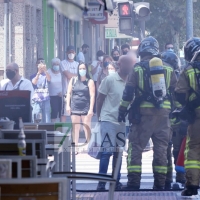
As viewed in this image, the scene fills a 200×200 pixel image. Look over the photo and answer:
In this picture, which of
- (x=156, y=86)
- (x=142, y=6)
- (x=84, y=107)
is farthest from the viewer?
(x=142, y=6)

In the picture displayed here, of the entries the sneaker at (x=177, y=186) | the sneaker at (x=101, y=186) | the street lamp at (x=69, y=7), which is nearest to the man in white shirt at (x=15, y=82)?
the sneaker at (x=101, y=186)

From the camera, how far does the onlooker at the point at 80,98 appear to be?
17016mm

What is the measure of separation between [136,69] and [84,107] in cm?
589

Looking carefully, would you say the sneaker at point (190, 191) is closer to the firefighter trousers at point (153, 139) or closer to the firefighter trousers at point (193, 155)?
the firefighter trousers at point (193, 155)

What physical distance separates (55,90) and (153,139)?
8.46 meters

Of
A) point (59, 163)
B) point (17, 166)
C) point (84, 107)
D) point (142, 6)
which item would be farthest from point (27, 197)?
point (142, 6)

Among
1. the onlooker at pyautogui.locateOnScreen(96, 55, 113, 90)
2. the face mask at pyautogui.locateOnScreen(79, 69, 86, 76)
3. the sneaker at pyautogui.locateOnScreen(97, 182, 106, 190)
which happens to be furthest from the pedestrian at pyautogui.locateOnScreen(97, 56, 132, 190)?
the onlooker at pyautogui.locateOnScreen(96, 55, 113, 90)

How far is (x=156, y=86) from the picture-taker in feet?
36.8

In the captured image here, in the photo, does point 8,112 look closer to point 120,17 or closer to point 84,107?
point 84,107

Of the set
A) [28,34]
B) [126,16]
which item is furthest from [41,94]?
[126,16]

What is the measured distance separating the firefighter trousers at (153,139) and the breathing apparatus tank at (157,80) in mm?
195

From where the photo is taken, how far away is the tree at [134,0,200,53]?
46375mm

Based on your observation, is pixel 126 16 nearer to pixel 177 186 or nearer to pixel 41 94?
pixel 41 94

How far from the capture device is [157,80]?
442 inches
